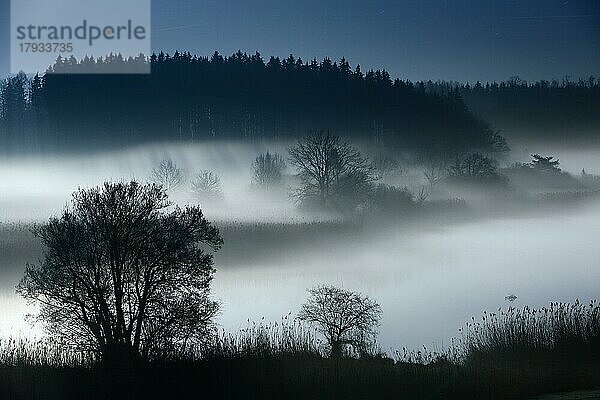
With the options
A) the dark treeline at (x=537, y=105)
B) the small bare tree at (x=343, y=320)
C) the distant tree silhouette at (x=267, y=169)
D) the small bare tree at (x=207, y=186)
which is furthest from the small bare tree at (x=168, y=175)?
the small bare tree at (x=343, y=320)

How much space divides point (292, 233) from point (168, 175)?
43.8 feet

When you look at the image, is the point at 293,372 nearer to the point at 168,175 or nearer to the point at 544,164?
the point at 168,175

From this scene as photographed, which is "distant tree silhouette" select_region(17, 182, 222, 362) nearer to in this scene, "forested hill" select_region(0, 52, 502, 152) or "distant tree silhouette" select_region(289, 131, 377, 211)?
"distant tree silhouette" select_region(289, 131, 377, 211)

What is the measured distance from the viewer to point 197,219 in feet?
65.2

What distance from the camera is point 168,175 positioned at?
5466cm

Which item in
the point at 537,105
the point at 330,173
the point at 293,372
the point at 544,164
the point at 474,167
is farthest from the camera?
the point at 537,105

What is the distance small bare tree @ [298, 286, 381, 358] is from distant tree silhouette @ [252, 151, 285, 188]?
79.0ft

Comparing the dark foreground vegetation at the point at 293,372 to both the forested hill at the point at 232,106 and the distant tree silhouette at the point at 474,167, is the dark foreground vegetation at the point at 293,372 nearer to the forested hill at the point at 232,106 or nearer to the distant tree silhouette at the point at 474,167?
the distant tree silhouette at the point at 474,167

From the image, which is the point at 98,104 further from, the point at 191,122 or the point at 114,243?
the point at 114,243

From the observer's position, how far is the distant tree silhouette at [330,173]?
140 ft

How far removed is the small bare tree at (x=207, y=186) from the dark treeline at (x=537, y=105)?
22054mm

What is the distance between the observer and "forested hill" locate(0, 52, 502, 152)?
55.6 metres

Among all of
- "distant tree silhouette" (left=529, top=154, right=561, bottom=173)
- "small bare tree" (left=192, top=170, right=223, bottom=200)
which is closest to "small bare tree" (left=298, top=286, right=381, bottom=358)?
"small bare tree" (left=192, top=170, right=223, bottom=200)

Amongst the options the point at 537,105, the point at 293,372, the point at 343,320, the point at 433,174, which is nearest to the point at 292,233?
the point at 433,174
